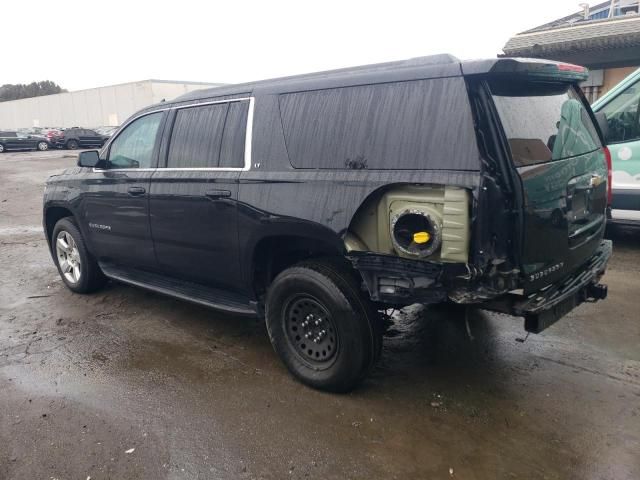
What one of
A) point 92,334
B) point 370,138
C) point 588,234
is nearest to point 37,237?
point 92,334

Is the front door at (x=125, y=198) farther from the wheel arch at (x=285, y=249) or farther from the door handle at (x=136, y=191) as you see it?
the wheel arch at (x=285, y=249)

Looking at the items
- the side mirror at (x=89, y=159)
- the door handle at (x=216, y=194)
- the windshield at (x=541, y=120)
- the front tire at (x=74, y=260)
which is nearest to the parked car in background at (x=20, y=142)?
the front tire at (x=74, y=260)

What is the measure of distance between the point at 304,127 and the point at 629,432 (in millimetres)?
2646

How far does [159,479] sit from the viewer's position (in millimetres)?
2826

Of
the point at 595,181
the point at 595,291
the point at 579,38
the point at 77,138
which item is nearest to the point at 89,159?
the point at 595,181

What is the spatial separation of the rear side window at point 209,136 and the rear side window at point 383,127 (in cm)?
45

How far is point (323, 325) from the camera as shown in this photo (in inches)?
139

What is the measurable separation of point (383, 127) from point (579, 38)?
464 inches

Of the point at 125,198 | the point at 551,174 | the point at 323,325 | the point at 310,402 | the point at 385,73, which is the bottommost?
the point at 310,402

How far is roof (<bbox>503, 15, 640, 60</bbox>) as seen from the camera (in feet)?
39.6

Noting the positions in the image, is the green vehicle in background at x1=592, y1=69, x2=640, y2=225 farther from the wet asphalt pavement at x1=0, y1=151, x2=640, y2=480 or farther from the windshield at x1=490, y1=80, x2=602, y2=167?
the windshield at x1=490, y1=80, x2=602, y2=167

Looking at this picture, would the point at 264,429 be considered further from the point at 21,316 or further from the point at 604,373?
the point at 21,316

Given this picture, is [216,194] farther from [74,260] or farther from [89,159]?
[74,260]

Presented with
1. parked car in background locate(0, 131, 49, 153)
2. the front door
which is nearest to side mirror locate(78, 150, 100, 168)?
the front door
